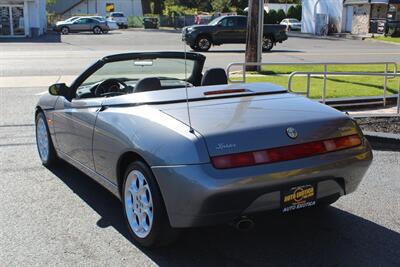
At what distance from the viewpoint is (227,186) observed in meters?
3.40

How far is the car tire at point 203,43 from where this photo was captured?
90.0 feet

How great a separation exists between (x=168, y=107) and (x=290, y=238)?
1424 mm

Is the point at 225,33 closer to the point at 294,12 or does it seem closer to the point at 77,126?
the point at 77,126

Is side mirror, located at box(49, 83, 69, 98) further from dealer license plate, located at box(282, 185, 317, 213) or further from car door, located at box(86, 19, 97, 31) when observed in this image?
car door, located at box(86, 19, 97, 31)

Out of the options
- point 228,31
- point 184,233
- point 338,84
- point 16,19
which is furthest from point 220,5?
point 184,233

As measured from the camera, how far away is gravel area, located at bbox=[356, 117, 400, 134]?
780 centimetres

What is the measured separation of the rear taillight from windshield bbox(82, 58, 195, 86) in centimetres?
188

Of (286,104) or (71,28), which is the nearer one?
(286,104)

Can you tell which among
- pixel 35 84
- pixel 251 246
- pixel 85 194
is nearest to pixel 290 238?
pixel 251 246

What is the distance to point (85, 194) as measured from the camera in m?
5.32

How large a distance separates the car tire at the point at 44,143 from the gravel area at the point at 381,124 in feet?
14.7

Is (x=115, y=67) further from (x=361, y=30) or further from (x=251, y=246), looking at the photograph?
(x=361, y=30)

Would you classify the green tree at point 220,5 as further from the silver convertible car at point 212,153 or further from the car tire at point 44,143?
the silver convertible car at point 212,153

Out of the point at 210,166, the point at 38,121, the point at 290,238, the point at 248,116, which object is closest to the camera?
the point at 210,166
